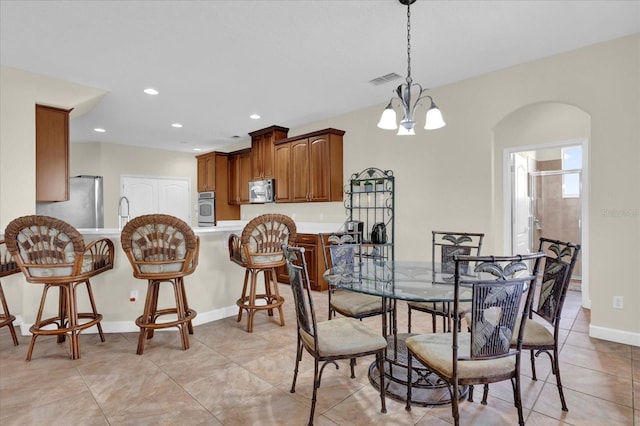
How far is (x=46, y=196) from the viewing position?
3676mm

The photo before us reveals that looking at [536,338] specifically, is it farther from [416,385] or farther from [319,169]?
[319,169]

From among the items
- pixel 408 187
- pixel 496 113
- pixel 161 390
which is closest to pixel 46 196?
pixel 161 390

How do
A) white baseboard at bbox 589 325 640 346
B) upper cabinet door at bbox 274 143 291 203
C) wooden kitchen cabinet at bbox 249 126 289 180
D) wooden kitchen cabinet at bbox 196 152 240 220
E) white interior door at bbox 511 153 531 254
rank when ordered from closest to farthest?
white baseboard at bbox 589 325 640 346
white interior door at bbox 511 153 531 254
upper cabinet door at bbox 274 143 291 203
wooden kitchen cabinet at bbox 249 126 289 180
wooden kitchen cabinet at bbox 196 152 240 220

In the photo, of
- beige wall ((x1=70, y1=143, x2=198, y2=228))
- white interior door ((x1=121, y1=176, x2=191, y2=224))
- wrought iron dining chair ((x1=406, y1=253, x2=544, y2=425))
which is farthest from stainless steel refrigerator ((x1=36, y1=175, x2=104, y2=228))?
wrought iron dining chair ((x1=406, y1=253, x2=544, y2=425))

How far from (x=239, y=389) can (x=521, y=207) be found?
4.70 m

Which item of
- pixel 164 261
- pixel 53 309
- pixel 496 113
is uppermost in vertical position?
pixel 496 113

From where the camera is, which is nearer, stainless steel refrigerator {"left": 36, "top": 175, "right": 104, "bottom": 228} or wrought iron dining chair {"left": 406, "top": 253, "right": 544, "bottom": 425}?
wrought iron dining chair {"left": 406, "top": 253, "right": 544, "bottom": 425}

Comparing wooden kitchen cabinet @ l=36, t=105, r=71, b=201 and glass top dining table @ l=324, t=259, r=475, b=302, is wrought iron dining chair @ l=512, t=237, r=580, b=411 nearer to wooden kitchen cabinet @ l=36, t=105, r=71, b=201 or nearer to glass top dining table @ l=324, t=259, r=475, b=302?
glass top dining table @ l=324, t=259, r=475, b=302

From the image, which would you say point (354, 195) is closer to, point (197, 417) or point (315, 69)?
point (315, 69)

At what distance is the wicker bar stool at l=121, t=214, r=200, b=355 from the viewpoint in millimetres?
2701

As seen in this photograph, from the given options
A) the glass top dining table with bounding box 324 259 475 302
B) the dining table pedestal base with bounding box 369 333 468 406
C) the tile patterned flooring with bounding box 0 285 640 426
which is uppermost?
the glass top dining table with bounding box 324 259 475 302

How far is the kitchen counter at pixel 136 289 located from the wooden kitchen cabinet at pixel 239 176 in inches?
126

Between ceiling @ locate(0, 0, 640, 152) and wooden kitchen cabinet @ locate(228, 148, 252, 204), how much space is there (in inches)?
91.1

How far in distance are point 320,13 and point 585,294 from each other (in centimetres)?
421
